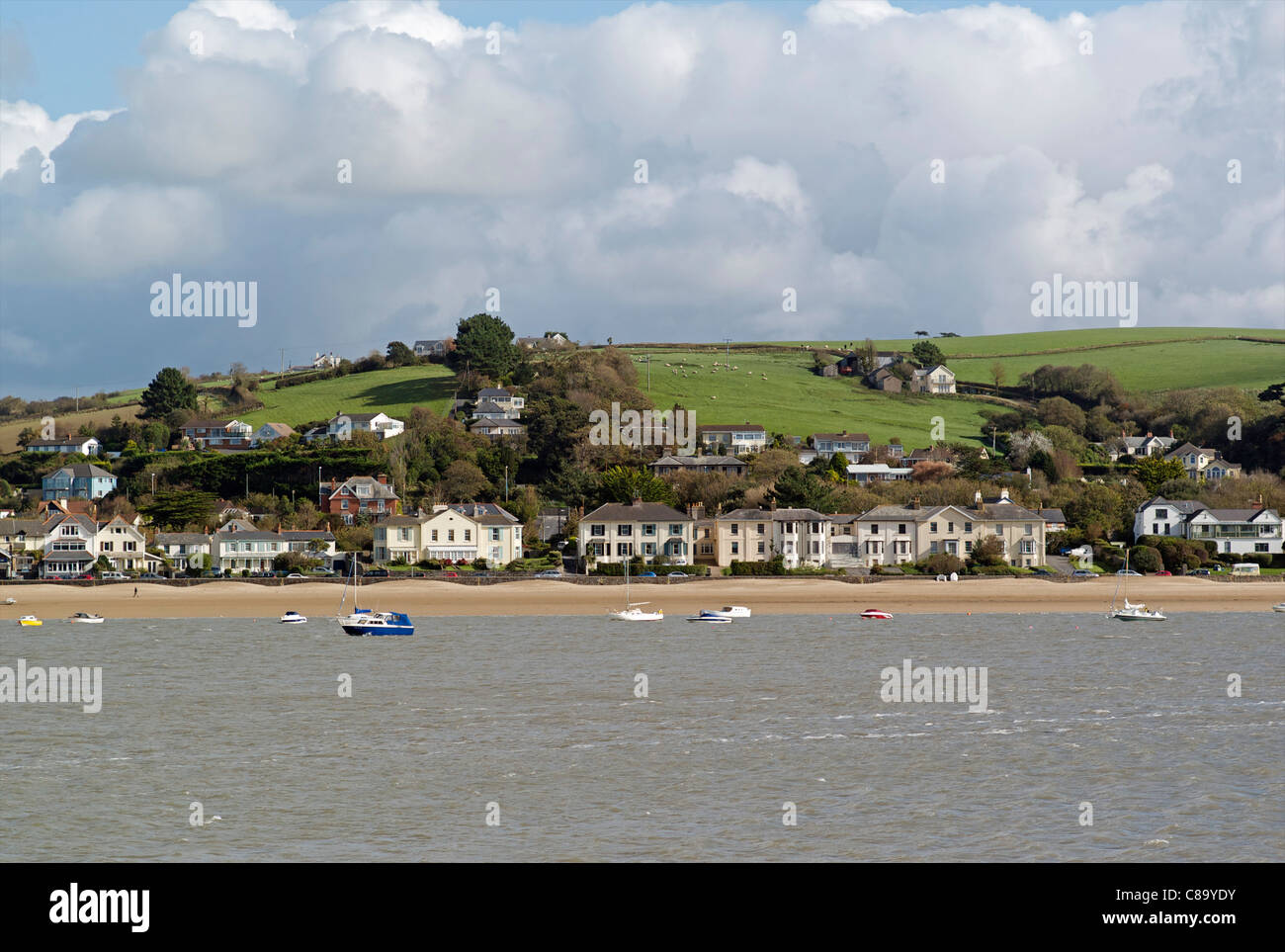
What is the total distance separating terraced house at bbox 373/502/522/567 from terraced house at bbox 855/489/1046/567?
73.0 ft

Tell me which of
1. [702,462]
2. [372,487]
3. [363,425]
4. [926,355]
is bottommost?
[372,487]

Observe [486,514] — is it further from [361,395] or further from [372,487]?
[361,395]

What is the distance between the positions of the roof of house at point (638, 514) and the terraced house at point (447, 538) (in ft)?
17.5

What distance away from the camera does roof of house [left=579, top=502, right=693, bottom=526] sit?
8169 cm

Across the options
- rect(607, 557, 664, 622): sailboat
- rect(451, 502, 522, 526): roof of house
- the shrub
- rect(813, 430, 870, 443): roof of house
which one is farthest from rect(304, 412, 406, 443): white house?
the shrub

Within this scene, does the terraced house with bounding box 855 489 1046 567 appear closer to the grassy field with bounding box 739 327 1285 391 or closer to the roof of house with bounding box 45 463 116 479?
the roof of house with bounding box 45 463 116 479

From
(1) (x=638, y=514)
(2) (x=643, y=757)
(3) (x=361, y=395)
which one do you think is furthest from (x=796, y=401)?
(2) (x=643, y=757)

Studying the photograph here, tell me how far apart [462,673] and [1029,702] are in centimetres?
1720

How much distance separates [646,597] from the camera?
2682 inches

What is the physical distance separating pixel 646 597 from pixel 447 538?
62.9 feet

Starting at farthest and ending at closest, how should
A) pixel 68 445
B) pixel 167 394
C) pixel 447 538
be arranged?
pixel 167 394 → pixel 68 445 → pixel 447 538

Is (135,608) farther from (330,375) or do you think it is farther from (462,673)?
(330,375)

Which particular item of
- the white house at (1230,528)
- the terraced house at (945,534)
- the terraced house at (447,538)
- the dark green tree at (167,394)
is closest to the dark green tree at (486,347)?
the dark green tree at (167,394)
